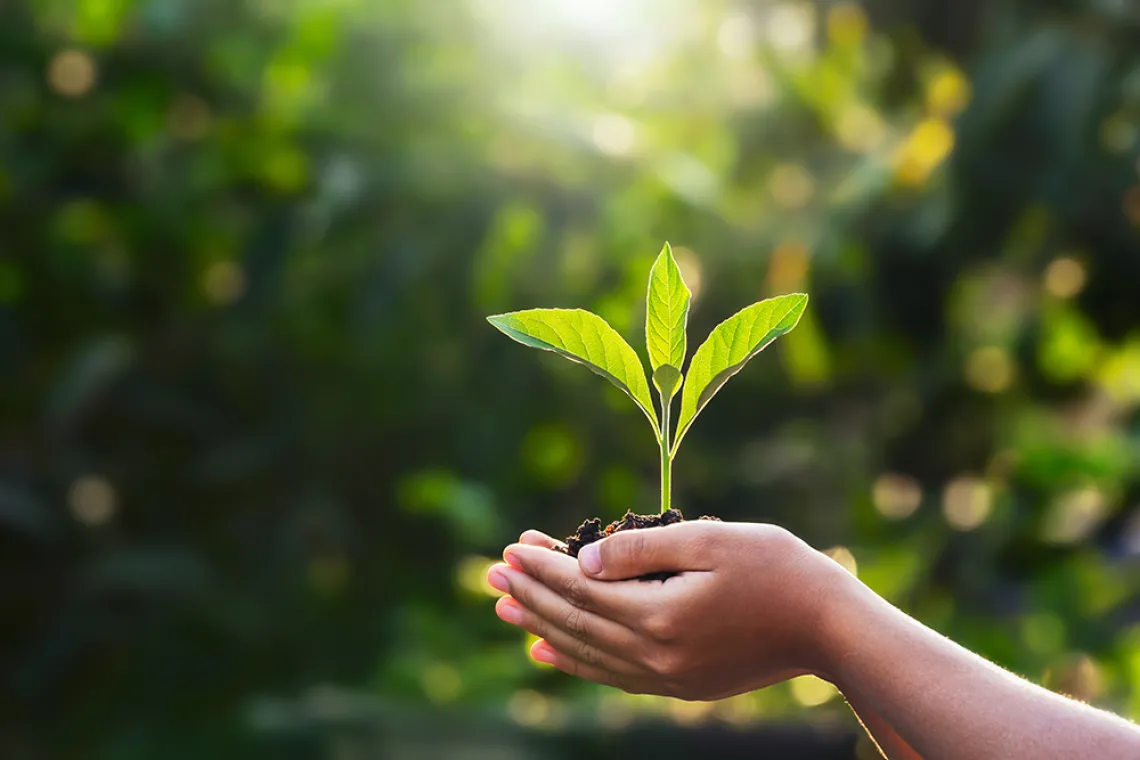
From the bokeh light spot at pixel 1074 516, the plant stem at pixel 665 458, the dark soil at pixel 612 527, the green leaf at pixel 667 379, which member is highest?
the bokeh light spot at pixel 1074 516

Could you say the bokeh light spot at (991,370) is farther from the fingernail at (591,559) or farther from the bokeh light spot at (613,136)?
the fingernail at (591,559)

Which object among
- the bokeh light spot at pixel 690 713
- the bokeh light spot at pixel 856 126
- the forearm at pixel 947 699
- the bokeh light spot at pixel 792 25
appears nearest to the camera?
the forearm at pixel 947 699

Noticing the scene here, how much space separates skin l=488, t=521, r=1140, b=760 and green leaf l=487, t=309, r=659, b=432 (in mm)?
119

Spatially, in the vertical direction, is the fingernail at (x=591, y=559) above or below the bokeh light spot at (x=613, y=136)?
below

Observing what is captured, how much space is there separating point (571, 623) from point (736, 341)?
21 centimetres

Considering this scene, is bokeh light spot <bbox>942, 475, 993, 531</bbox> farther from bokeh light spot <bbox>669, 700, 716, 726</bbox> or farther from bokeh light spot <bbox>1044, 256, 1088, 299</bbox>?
bokeh light spot <bbox>669, 700, 716, 726</bbox>

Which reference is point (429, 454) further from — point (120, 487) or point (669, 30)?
point (669, 30)

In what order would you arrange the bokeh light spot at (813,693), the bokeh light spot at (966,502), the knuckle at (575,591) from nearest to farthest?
1. the knuckle at (575,591)
2. the bokeh light spot at (813,693)
3. the bokeh light spot at (966,502)

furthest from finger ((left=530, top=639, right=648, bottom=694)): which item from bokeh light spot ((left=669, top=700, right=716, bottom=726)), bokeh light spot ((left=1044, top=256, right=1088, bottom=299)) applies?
bokeh light spot ((left=1044, top=256, right=1088, bottom=299))

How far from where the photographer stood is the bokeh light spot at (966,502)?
2.07 metres

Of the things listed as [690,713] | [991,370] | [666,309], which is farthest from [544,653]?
[991,370]

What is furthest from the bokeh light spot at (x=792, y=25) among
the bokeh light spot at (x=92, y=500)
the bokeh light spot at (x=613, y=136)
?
the bokeh light spot at (x=92, y=500)

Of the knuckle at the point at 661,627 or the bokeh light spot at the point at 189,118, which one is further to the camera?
the bokeh light spot at the point at 189,118

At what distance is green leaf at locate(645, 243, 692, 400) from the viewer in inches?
27.2
